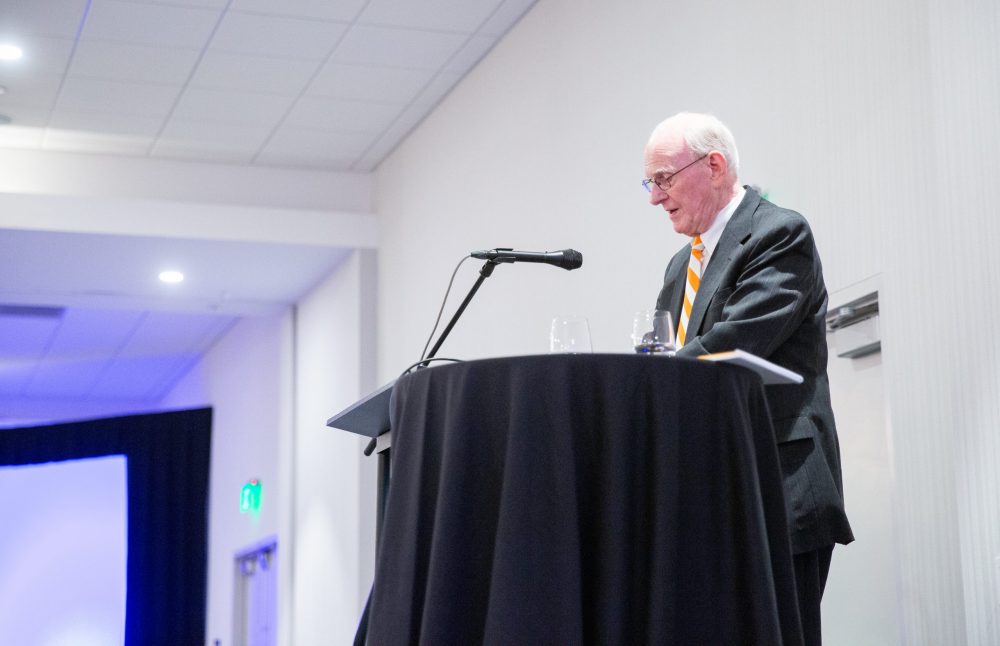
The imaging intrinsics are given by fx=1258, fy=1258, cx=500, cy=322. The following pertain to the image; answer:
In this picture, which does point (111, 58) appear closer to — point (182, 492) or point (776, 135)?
point (776, 135)

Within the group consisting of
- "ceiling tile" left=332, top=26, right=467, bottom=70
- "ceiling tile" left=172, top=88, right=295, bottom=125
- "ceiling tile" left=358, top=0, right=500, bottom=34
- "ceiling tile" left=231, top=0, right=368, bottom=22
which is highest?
"ceiling tile" left=358, top=0, right=500, bottom=34

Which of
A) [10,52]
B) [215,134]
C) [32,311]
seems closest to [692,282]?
[10,52]

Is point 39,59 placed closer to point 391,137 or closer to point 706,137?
point 391,137

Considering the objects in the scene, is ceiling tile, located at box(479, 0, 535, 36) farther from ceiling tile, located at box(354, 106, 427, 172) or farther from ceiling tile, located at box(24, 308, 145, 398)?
ceiling tile, located at box(24, 308, 145, 398)

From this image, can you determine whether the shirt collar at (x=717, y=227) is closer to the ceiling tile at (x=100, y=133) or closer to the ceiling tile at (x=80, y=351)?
the ceiling tile at (x=100, y=133)

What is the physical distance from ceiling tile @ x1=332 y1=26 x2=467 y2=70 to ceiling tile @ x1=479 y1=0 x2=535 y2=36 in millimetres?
163

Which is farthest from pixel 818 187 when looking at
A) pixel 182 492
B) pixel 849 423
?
pixel 182 492

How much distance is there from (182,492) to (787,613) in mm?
11356

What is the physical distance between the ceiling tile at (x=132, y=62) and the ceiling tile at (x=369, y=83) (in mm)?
694

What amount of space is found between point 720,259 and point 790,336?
0.23 m

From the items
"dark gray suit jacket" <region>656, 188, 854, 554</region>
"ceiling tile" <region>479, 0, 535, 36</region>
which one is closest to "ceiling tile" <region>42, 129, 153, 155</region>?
"ceiling tile" <region>479, 0, 535, 36</region>

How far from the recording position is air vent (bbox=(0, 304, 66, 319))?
978 cm

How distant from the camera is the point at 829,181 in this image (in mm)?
3609

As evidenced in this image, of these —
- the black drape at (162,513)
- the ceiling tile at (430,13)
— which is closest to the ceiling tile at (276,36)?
the ceiling tile at (430,13)
